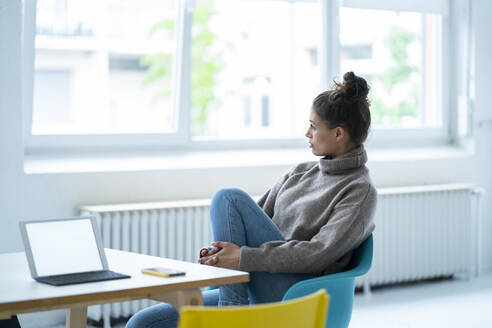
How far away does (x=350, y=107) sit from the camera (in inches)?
96.5

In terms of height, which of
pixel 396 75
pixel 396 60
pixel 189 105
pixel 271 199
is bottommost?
pixel 271 199

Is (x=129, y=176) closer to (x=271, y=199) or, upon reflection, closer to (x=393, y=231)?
(x=271, y=199)

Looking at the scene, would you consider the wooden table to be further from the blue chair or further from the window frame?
the window frame

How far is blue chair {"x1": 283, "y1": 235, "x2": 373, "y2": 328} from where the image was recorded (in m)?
2.14

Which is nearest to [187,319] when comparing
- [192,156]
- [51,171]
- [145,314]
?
[145,314]

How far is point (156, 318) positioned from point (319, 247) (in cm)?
54

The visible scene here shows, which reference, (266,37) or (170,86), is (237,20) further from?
(170,86)

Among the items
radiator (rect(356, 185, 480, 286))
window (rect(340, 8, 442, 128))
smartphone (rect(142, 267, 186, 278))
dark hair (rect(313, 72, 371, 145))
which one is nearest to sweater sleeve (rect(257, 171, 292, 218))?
dark hair (rect(313, 72, 371, 145))

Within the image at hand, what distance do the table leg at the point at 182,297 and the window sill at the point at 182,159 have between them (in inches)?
81.4

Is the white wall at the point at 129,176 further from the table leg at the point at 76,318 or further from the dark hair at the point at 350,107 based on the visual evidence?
the dark hair at the point at 350,107

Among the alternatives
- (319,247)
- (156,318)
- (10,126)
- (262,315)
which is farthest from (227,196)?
(10,126)

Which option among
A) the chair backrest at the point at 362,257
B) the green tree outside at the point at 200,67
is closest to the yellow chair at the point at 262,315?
the chair backrest at the point at 362,257

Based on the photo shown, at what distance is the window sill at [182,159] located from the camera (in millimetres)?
3824

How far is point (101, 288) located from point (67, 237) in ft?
0.85
